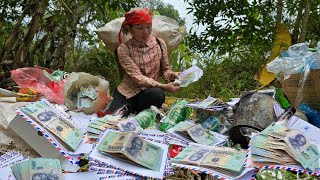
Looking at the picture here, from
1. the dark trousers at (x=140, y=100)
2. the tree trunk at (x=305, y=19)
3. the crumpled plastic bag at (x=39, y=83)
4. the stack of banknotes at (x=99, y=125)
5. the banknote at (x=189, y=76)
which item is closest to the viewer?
the stack of banknotes at (x=99, y=125)

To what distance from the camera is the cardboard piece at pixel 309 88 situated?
245cm

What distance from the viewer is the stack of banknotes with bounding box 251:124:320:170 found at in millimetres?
1521

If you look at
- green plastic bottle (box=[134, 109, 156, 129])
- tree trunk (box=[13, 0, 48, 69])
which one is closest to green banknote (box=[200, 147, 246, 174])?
green plastic bottle (box=[134, 109, 156, 129])

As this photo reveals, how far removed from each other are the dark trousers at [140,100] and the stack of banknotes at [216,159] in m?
1.15

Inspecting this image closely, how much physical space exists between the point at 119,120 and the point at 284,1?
2.90 metres

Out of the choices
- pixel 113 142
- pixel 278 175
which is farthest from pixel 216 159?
pixel 113 142

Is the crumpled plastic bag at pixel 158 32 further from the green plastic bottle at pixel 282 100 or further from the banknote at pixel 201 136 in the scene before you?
the banknote at pixel 201 136

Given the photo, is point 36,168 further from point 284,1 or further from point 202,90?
point 284,1

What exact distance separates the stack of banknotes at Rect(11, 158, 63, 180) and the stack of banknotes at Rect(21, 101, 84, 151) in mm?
292

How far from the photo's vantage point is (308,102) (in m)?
2.55

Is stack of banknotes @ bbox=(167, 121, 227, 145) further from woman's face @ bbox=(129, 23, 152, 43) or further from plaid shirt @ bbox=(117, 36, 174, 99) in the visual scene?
woman's face @ bbox=(129, 23, 152, 43)

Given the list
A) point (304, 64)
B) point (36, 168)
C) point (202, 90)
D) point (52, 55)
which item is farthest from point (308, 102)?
point (52, 55)

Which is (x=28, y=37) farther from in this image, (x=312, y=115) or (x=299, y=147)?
(x=299, y=147)

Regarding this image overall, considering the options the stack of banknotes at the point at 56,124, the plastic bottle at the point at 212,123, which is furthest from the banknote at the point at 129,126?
the plastic bottle at the point at 212,123
